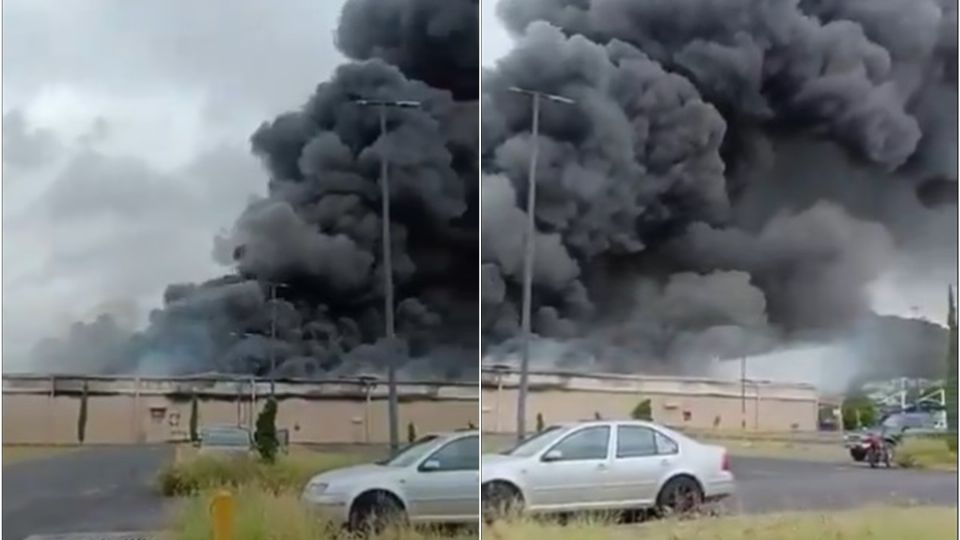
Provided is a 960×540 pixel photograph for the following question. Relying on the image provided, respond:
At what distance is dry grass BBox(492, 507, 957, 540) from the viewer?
15.6 ft

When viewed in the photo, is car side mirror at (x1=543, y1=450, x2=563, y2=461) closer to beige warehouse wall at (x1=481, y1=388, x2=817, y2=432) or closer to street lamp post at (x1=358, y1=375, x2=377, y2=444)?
beige warehouse wall at (x1=481, y1=388, x2=817, y2=432)

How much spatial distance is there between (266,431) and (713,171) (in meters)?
1.89

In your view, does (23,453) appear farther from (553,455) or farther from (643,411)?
(643,411)

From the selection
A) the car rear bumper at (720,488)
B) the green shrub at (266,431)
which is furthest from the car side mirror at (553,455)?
the green shrub at (266,431)

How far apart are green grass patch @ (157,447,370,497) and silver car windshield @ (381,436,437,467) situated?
0.10 meters

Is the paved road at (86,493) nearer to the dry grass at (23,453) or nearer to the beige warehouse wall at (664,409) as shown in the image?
the dry grass at (23,453)

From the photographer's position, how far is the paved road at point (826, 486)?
4750 mm

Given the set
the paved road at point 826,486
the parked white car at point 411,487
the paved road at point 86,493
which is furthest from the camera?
the parked white car at point 411,487

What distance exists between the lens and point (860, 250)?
189 inches

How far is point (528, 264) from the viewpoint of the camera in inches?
199

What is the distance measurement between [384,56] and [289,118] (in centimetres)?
44

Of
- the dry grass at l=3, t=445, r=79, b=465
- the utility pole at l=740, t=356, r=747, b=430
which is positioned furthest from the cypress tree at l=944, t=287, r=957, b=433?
the dry grass at l=3, t=445, r=79, b=465

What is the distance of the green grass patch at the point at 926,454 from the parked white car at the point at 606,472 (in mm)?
613

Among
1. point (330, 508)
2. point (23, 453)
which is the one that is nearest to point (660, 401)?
point (330, 508)
